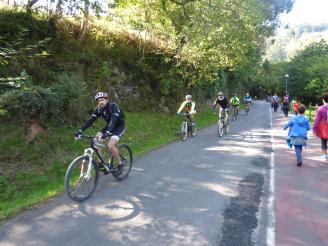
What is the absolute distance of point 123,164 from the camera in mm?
8836

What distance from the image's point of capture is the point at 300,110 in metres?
11.0

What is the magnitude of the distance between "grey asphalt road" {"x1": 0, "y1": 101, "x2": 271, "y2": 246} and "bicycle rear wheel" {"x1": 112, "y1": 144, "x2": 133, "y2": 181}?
0.18 m

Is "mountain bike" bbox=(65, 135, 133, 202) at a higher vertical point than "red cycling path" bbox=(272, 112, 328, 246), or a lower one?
higher

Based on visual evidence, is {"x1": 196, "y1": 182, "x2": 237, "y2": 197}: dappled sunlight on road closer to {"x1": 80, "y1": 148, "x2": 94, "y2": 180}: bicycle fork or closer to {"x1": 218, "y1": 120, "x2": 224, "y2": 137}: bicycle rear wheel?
{"x1": 80, "y1": 148, "x2": 94, "y2": 180}: bicycle fork

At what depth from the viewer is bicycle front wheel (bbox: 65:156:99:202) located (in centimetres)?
693

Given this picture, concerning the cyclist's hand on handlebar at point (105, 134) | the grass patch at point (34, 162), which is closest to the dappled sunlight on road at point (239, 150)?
the grass patch at point (34, 162)

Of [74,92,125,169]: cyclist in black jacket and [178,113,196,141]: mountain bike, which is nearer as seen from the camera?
[74,92,125,169]: cyclist in black jacket

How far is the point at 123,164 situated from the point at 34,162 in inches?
108

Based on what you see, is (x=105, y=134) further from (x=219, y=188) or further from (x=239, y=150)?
(x=239, y=150)

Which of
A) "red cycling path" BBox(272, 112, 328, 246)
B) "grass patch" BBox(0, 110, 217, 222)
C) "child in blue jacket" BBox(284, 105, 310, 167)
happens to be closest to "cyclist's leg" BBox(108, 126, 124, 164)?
"grass patch" BBox(0, 110, 217, 222)

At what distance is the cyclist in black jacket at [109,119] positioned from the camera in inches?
311

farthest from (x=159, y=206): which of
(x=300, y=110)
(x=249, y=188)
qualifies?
(x=300, y=110)

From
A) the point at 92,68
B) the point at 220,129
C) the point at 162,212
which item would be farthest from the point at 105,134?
the point at 220,129

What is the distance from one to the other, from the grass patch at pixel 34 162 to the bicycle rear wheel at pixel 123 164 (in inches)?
49.6
